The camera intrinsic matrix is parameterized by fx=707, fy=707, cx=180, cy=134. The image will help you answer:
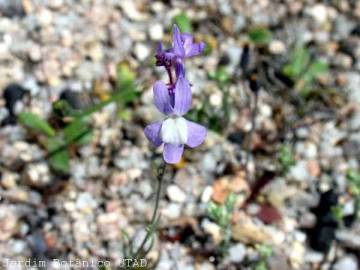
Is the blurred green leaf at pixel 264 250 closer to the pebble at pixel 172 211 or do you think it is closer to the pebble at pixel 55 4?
the pebble at pixel 172 211

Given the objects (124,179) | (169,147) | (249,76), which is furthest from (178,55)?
(249,76)

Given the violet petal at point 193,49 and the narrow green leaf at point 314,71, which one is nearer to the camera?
the violet petal at point 193,49

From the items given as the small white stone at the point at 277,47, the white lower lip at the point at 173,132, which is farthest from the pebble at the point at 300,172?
the white lower lip at the point at 173,132

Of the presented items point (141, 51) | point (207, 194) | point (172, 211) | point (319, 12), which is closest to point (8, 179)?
point (172, 211)

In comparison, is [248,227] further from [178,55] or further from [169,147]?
[178,55]

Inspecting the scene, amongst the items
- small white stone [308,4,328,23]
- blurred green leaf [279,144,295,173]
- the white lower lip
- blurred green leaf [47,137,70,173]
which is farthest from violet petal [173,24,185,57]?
small white stone [308,4,328,23]

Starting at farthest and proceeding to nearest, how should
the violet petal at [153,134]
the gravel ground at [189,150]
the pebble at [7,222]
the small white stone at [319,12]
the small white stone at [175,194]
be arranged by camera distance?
the small white stone at [319,12] < the small white stone at [175,194] < the gravel ground at [189,150] < the pebble at [7,222] < the violet petal at [153,134]

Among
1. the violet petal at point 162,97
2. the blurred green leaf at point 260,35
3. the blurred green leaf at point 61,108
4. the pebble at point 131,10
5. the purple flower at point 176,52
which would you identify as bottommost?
the violet petal at point 162,97
